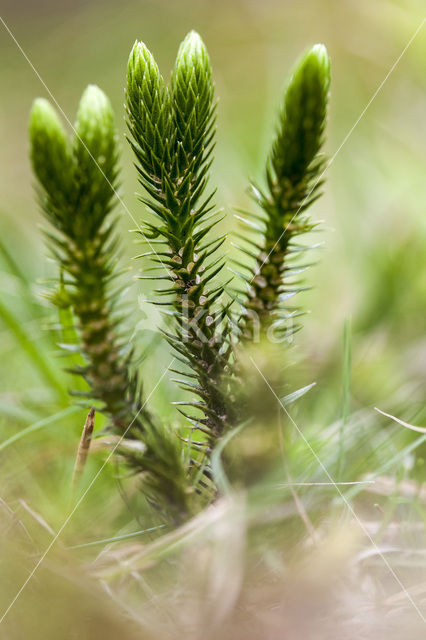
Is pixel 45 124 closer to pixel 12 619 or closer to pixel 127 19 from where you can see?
pixel 12 619

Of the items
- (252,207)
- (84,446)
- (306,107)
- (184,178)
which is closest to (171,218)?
(184,178)

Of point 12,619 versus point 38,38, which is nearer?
point 12,619

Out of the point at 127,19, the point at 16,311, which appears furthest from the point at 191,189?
the point at 127,19

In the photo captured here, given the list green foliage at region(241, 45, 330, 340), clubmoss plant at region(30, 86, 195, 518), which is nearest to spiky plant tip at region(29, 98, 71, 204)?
clubmoss plant at region(30, 86, 195, 518)

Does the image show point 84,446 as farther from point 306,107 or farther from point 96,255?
point 306,107

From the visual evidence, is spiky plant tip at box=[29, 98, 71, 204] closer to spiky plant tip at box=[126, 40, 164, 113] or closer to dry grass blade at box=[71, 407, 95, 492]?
spiky plant tip at box=[126, 40, 164, 113]

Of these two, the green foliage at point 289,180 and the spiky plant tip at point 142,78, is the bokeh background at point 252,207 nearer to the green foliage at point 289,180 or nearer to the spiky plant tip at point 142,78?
the green foliage at point 289,180

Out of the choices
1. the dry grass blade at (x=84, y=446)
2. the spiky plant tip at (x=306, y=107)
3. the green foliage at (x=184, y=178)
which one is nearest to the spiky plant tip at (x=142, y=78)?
the green foliage at (x=184, y=178)

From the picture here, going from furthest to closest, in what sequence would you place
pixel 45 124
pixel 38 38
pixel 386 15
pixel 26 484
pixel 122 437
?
pixel 38 38 → pixel 386 15 → pixel 26 484 → pixel 122 437 → pixel 45 124
